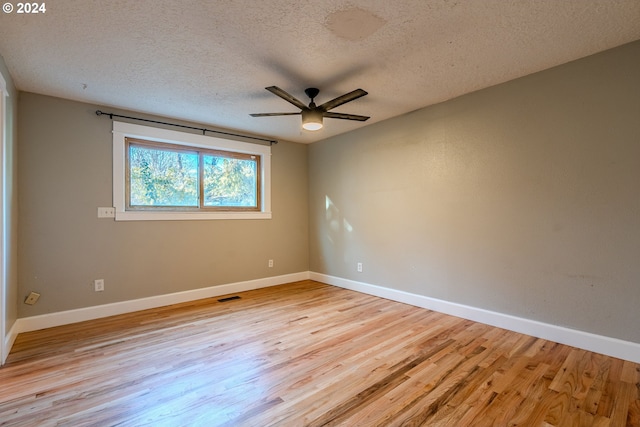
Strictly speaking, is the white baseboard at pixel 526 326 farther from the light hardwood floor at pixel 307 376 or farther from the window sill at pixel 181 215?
the window sill at pixel 181 215

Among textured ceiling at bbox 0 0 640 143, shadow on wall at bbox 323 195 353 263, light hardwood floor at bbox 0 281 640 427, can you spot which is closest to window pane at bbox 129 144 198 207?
textured ceiling at bbox 0 0 640 143

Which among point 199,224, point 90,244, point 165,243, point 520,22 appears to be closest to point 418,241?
point 520,22

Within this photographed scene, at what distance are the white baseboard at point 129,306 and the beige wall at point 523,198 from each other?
180cm

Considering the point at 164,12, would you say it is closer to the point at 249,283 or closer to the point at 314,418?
the point at 314,418

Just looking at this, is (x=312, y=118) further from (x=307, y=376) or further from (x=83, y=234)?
(x=83, y=234)

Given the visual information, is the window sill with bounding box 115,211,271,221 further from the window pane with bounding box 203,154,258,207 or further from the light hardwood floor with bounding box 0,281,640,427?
the light hardwood floor with bounding box 0,281,640,427

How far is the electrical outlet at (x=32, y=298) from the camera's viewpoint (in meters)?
2.93

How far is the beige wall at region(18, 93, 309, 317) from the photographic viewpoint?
9.77ft

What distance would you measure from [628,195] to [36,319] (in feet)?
17.7

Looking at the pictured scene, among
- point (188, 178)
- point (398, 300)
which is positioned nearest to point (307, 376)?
point (398, 300)

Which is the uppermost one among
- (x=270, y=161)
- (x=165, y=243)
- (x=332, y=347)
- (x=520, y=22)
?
(x=520, y=22)

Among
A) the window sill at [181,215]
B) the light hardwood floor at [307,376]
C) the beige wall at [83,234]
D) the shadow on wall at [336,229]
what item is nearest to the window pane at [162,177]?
the window sill at [181,215]

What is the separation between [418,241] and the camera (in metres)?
3.61

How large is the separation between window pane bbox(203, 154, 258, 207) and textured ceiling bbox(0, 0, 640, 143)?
1196mm
